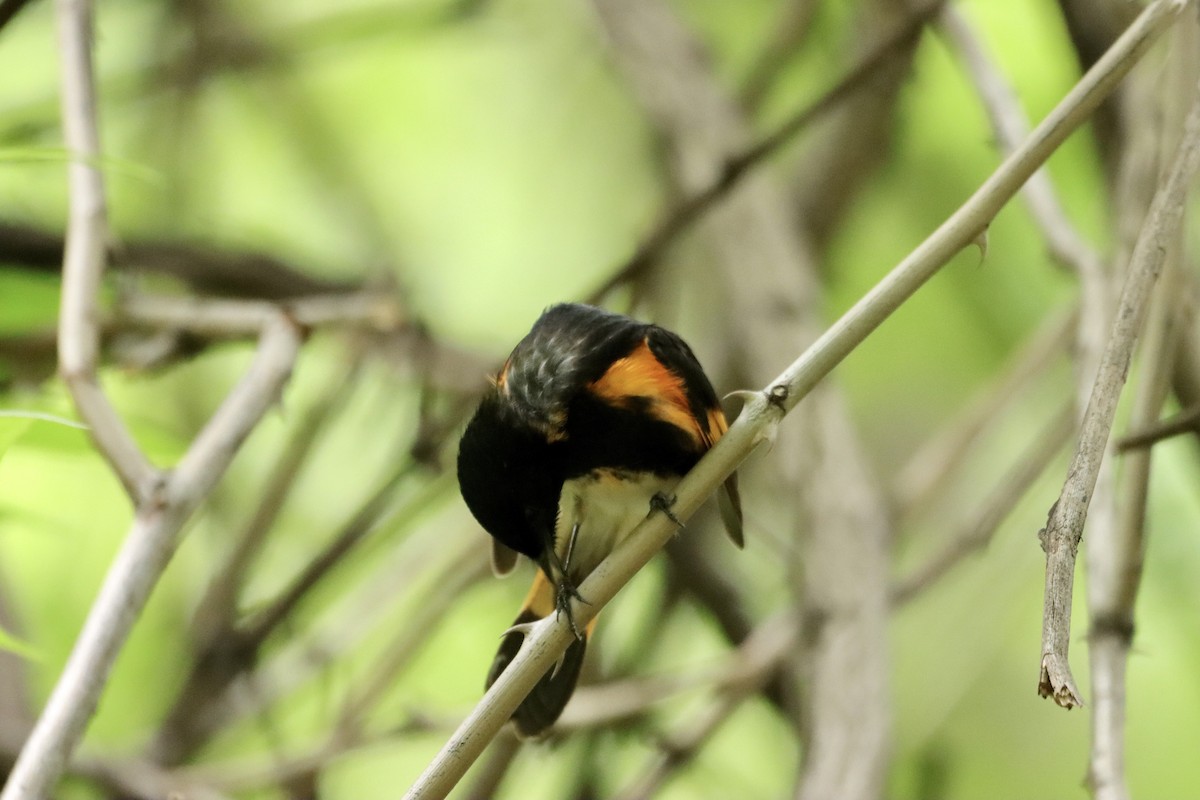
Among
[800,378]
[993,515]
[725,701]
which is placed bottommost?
[725,701]

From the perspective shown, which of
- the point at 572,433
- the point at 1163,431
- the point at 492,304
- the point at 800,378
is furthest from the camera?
the point at 492,304

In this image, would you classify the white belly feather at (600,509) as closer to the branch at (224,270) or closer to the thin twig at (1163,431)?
the thin twig at (1163,431)

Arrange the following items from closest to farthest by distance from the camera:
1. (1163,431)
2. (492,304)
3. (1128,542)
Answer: (1163,431), (1128,542), (492,304)

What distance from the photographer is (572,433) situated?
1.63 metres

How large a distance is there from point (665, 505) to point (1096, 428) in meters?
0.52

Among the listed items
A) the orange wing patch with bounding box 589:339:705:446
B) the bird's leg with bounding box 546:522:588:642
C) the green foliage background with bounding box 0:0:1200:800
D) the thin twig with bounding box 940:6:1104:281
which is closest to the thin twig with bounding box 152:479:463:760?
the green foliage background with bounding box 0:0:1200:800

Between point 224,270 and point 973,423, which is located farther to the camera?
point 224,270

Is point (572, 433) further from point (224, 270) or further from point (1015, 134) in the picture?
point (224, 270)

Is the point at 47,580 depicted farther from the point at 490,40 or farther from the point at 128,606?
the point at 490,40

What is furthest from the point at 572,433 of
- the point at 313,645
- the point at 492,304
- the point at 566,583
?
the point at 492,304

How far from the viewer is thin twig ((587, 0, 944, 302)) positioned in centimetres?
219

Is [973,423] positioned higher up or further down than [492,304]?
further down

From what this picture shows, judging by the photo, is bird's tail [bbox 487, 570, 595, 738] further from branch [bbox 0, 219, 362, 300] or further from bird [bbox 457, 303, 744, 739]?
branch [bbox 0, 219, 362, 300]

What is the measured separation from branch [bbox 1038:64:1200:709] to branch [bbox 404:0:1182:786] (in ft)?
0.20
